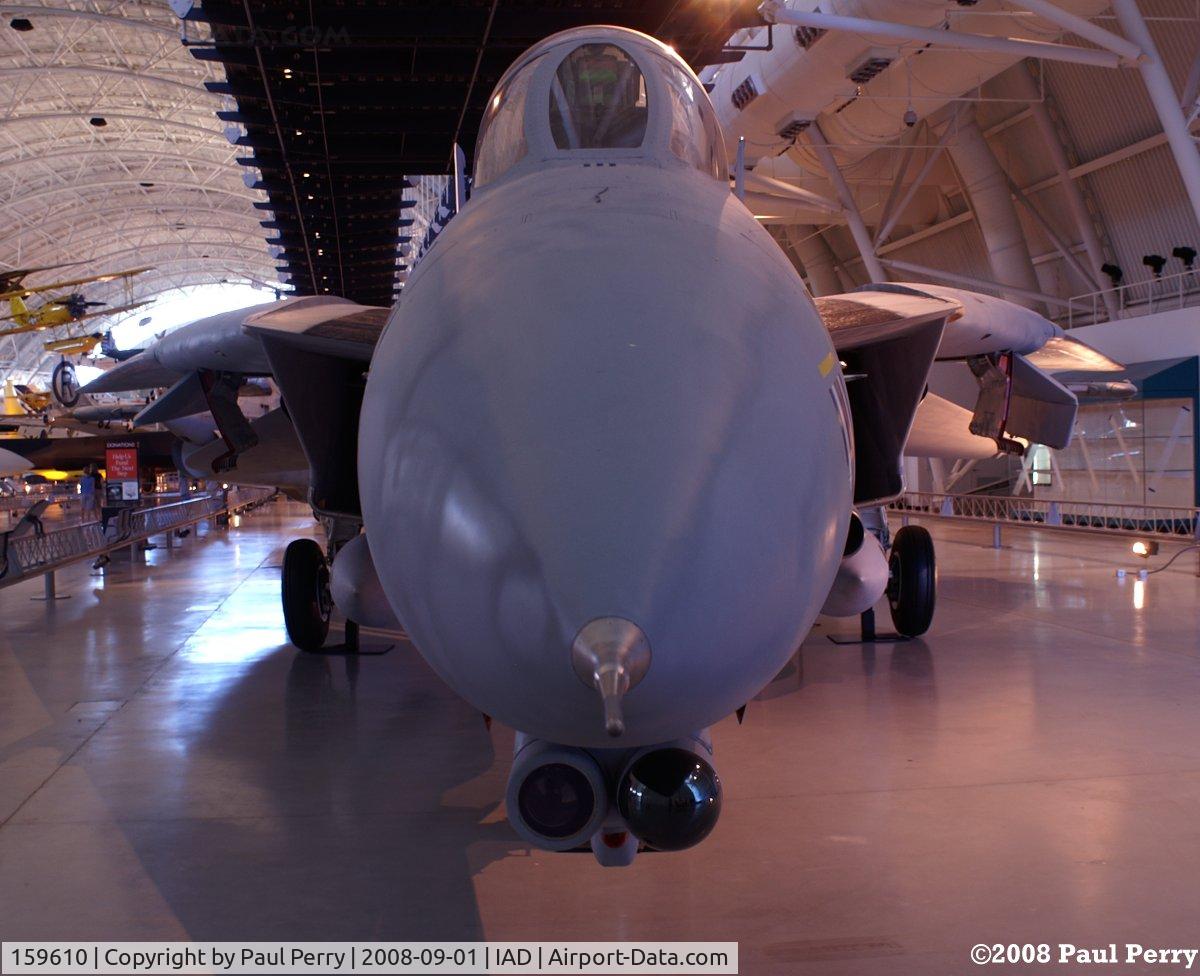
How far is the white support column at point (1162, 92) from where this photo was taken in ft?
49.6

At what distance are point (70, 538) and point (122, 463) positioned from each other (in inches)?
138

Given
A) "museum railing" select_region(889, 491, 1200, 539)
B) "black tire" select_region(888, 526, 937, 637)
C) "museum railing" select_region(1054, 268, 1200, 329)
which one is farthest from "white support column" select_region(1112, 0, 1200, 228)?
"black tire" select_region(888, 526, 937, 637)

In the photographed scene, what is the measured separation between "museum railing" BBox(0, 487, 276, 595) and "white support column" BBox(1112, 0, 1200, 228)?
16.0 m

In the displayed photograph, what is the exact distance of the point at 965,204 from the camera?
31.1m

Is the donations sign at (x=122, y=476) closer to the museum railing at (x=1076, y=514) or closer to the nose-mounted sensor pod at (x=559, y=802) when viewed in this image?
the museum railing at (x=1076, y=514)

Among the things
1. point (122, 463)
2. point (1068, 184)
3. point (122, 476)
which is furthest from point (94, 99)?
point (1068, 184)

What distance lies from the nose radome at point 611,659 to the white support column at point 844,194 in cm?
2336

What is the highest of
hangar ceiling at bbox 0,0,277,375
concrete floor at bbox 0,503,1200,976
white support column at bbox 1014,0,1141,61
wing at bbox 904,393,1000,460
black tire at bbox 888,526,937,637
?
hangar ceiling at bbox 0,0,277,375

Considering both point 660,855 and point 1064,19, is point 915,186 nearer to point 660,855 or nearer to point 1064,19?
point 1064,19

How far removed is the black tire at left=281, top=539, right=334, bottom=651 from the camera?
8195mm

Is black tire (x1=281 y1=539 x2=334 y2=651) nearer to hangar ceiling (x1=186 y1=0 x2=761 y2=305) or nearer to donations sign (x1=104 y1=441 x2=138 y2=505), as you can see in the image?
hangar ceiling (x1=186 y1=0 x2=761 y2=305)

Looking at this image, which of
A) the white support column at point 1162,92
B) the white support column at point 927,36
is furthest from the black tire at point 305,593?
the white support column at point 1162,92

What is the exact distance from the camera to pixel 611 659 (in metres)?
1.91

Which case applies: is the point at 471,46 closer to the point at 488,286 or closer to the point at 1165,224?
the point at 488,286
